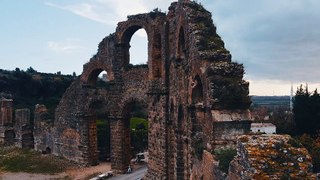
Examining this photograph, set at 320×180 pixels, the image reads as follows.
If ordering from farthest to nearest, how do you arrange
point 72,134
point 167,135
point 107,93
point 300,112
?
1. point 300,112
2. point 72,134
3. point 107,93
4. point 167,135

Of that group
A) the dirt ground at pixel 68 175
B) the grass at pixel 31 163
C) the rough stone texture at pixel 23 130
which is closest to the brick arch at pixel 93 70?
the dirt ground at pixel 68 175

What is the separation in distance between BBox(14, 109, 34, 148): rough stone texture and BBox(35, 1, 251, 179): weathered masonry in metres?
1.58

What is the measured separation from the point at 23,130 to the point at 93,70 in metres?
9.09

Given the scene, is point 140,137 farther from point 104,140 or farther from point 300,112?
point 300,112

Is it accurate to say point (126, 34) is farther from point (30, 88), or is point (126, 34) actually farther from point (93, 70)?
point (30, 88)

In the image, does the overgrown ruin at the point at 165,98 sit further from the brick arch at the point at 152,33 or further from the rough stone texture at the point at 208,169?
the rough stone texture at the point at 208,169

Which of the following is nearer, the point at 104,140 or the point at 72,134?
the point at 72,134

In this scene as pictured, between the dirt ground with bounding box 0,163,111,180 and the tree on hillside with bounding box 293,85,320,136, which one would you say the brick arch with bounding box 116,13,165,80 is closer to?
the dirt ground with bounding box 0,163,111,180

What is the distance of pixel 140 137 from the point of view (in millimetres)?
26906

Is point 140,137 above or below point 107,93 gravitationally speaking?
below

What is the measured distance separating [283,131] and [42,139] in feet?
54.1

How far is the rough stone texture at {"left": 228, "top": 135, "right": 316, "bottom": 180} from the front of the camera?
498cm

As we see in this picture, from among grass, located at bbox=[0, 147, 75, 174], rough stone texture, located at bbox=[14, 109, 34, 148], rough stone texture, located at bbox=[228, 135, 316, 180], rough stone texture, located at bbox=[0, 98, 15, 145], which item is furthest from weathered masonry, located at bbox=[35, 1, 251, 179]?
rough stone texture, located at bbox=[0, 98, 15, 145]

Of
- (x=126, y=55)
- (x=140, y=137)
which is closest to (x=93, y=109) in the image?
(x=126, y=55)
